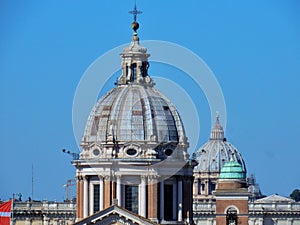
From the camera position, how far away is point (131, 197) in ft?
481

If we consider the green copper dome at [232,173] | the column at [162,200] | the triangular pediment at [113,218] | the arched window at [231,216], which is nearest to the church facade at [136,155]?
the column at [162,200]

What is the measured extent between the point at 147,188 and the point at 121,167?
2.46 m

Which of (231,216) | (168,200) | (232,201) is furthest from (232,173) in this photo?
(168,200)

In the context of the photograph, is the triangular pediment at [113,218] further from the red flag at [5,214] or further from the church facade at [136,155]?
the red flag at [5,214]

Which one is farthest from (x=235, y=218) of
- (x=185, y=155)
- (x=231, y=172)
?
(x=185, y=155)

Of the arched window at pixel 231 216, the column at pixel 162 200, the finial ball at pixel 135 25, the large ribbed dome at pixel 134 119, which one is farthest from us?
the arched window at pixel 231 216

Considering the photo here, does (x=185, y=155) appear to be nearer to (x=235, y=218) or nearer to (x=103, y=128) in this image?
(x=103, y=128)

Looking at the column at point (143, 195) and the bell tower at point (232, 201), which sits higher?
the bell tower at point (232, 201)

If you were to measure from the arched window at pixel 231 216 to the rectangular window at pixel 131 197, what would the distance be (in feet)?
116

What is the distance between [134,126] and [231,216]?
3566cm

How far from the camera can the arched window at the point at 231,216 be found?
18112 cm

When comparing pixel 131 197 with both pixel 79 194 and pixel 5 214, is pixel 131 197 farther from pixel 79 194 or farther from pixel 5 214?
pixel 5 214

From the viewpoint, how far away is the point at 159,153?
148 metres

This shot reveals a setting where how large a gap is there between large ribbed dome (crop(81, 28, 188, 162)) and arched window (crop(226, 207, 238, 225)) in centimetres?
3289
